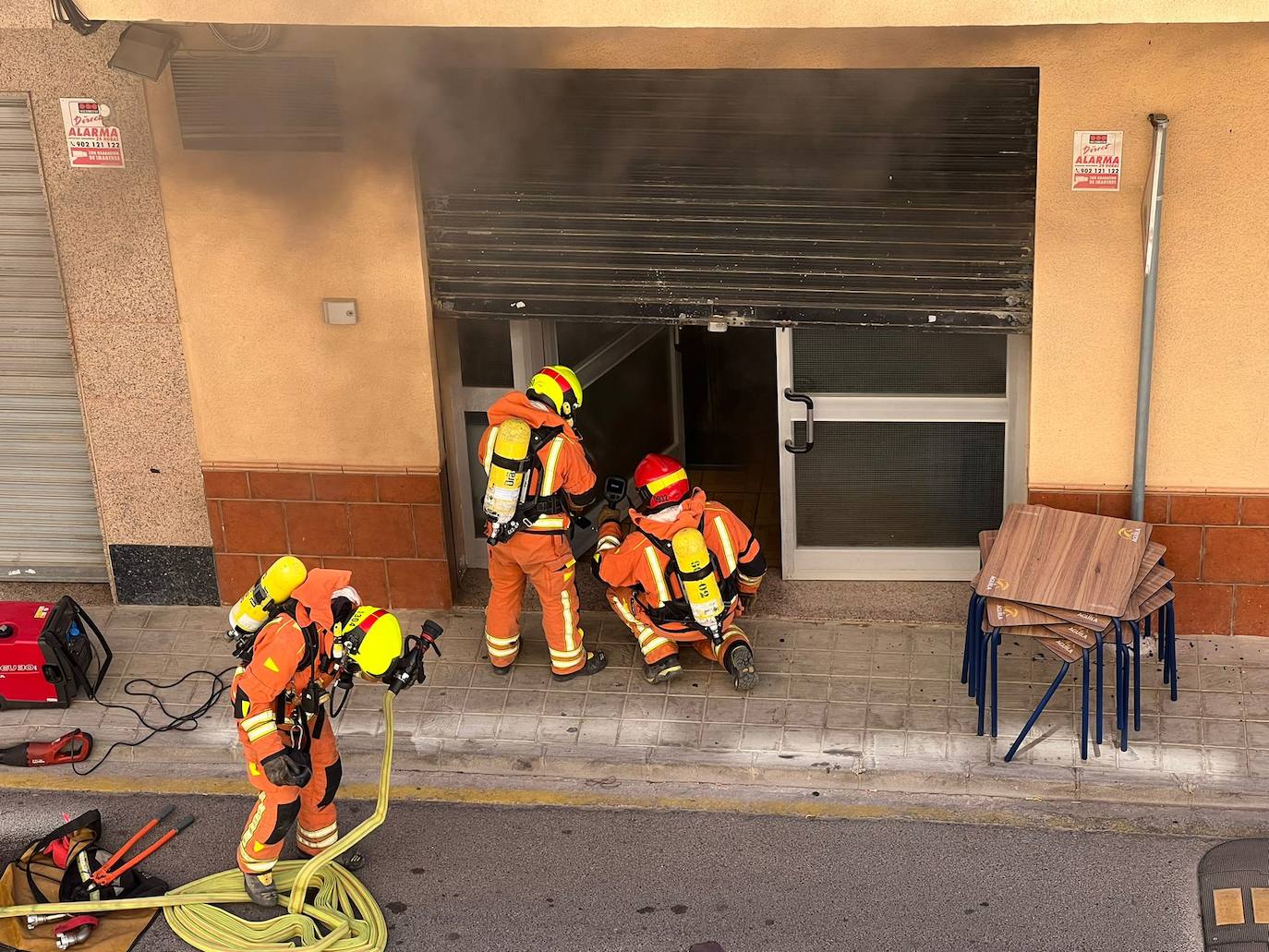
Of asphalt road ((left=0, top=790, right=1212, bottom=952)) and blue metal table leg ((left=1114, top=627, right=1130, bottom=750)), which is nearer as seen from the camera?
asphalt road ((left=0, top=790, right=1212, bottom=952))

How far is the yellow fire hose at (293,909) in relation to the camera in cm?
629

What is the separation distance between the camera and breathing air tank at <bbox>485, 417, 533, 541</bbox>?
7.50 m

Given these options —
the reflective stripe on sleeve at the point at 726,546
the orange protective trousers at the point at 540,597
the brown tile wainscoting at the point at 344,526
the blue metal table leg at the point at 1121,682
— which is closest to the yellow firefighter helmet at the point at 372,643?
the orange protective trousers at the point at 540,597

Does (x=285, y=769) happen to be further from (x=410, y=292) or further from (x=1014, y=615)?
(x=1014, y=615)

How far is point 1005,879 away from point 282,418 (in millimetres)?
4467

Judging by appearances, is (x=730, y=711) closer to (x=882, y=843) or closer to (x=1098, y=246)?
(x=882, y=843)

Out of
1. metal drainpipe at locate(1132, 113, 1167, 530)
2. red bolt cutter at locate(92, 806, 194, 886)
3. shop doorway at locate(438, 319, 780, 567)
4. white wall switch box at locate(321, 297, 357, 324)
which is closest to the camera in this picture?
red bolt cutter at locate(92, 806, 194, 886)

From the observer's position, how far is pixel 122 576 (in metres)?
8.95

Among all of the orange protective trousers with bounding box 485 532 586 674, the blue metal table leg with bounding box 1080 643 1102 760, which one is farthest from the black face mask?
the blue metal table leg with bounding box 1080 643 1102 760

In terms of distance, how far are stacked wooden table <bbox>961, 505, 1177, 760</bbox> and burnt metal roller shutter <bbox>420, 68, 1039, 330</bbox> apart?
1.08 metres

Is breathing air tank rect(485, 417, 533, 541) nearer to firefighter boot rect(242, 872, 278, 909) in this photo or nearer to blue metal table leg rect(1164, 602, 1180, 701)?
firefighter boot rect(242, 872, 278, 909)

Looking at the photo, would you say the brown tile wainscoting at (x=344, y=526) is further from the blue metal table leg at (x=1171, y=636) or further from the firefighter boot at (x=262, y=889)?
the blue metal table leg at (x=1171, y=636)

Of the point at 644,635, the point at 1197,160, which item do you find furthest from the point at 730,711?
the point at 1197,160

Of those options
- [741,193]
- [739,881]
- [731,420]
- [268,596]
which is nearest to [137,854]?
[268,596]
